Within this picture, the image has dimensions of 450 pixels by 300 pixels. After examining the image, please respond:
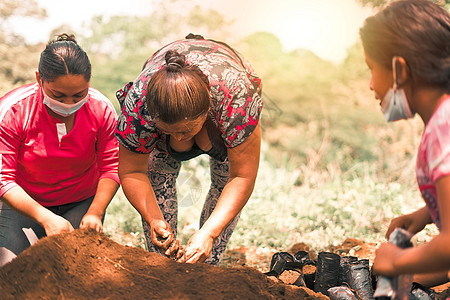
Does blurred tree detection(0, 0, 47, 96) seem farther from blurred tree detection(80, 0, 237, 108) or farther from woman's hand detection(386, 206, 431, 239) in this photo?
woman's hand detection(386, 206, 431, 239)

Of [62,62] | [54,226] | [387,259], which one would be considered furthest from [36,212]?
[387,259]

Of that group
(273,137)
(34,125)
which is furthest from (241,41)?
(34,125)

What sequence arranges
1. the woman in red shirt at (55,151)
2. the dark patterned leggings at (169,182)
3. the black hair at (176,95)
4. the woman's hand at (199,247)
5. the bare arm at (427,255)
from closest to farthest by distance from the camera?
the bare arm at (427,255)
the black hair at (176,95)
the woman's hand at (199,247)
the woman in red shirt at (55,151)
the dark patterned leggings at (169,182)

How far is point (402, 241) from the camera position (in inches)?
62.2

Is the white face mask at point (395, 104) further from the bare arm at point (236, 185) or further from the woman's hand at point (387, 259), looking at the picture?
the bare arm at point (236, 185)

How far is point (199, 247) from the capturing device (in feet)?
7.32

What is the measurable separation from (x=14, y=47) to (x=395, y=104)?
5861 millimetres

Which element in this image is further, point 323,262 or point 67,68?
point 323,262

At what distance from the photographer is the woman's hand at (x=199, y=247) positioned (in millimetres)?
2213

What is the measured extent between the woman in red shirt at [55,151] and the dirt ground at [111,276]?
1.20 ft

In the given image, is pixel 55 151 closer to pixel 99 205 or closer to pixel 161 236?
pixel 99 205

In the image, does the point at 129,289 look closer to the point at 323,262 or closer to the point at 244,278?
the point at 244,278

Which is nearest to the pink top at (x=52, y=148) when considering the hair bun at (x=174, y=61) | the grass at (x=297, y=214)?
the hair bun at (x=174, y=61)

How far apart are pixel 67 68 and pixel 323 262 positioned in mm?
1715
